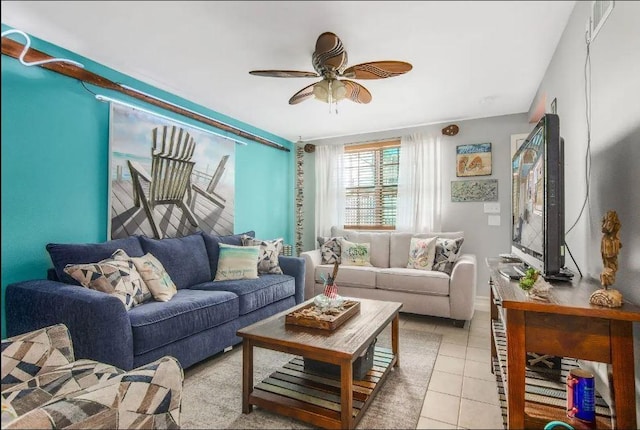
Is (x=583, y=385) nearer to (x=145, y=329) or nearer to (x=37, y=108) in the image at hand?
(x=145, y=329)

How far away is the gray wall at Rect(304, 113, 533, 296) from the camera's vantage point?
4141 mm

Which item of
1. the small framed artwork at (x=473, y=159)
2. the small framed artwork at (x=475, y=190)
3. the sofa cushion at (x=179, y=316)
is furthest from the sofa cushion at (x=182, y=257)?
the small framed artwork at (x=473, y=159)

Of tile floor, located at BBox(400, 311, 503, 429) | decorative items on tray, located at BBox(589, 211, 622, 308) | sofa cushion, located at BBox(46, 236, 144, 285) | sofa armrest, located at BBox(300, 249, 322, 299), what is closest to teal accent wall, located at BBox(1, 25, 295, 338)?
sofa cushion, located at BBox(46, 236, 144, 285)

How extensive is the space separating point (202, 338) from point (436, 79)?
9.46 ft

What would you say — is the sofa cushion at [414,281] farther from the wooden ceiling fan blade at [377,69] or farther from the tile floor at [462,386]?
the wooden ceiling fan blade at [377,69]

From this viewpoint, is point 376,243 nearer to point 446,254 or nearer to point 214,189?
point 446,254

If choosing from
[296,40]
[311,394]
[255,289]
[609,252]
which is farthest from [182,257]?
[609,252]

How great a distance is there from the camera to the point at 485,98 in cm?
361

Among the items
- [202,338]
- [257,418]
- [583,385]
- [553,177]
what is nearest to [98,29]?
[202,338]

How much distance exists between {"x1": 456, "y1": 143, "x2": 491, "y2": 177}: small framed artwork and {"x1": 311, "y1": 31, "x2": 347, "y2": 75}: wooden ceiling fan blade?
2509 millimetres

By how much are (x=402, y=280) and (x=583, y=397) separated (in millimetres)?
2241

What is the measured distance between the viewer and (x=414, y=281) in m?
3.60

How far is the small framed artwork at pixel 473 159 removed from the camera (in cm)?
424

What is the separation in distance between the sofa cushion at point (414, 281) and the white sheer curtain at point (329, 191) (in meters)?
1.52
